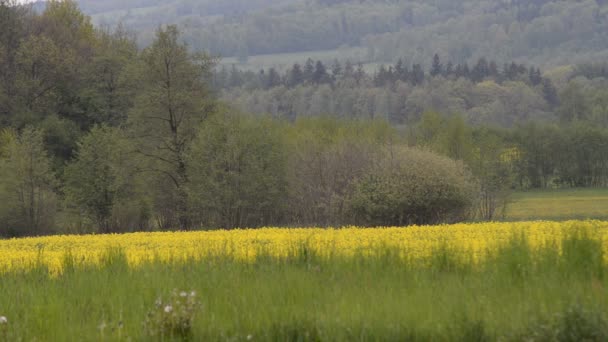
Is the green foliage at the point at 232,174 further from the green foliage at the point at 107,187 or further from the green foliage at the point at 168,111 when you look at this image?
the green foliage at the point at 107,187

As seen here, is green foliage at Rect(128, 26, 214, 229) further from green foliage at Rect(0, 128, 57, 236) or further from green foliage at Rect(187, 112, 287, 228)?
green foliage at Rect(0, 128, 57, 236)

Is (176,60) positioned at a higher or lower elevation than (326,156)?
higher

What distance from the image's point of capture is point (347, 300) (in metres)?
9.69

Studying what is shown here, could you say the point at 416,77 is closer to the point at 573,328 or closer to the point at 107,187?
the point at 107,187

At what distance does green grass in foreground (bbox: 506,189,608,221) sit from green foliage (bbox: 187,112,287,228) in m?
21.5

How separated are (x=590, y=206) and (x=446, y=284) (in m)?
62.1

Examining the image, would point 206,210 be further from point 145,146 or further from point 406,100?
point 406,100

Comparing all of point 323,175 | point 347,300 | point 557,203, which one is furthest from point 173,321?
point 557,203

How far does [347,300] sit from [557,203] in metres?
69.4

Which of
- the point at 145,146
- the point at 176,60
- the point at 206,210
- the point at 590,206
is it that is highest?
the point at 176,60

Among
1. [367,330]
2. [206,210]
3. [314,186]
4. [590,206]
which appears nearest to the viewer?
[367,330]

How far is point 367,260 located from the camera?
12.1 metres

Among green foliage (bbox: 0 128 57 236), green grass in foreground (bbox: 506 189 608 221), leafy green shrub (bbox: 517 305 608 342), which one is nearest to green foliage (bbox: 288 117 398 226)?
green grass in foreground (bbox: 506 189 608 221)

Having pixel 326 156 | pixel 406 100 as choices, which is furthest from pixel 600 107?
pixel 326 156
